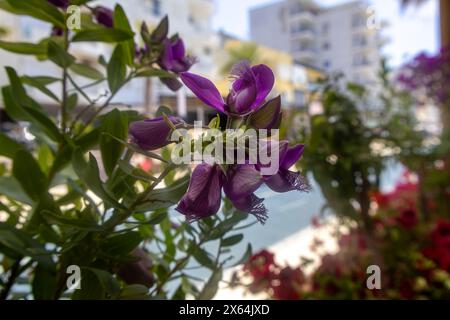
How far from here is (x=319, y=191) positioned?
0.96 m

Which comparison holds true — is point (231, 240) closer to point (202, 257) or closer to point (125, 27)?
point (202, 257)

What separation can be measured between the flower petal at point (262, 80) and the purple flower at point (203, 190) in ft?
0.18

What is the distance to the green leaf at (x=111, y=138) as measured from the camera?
0.31 metres

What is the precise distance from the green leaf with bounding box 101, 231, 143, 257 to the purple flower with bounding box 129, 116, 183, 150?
10 cm

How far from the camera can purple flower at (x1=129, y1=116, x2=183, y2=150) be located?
254 millimetres

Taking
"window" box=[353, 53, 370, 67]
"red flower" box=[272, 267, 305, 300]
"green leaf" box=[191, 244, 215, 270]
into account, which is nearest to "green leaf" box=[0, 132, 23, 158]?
"green leaf" box=[191, 244, 215, 270]

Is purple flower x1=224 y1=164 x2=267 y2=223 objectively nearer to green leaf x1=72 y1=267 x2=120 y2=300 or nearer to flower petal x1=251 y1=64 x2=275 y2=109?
flower petal x1=251 y1=64 x2=275 y2=109

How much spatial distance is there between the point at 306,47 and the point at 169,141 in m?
1.31

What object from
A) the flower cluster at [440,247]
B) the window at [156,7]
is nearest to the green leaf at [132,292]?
the window at [156,7]

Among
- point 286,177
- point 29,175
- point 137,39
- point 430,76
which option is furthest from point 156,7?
point 430,76

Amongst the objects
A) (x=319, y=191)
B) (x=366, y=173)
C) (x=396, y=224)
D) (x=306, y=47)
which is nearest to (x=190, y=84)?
(x=319, y=191)

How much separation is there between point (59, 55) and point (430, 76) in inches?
57.2

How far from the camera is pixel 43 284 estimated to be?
1.23 ft
